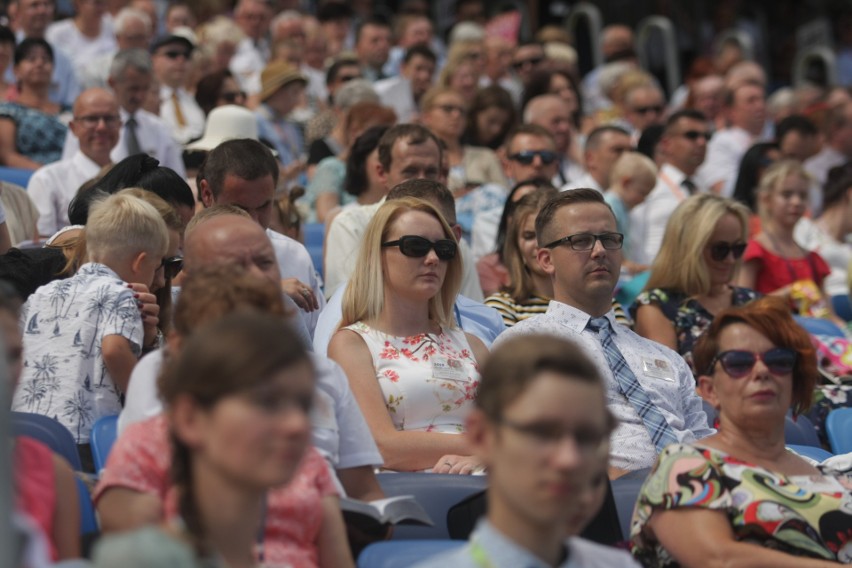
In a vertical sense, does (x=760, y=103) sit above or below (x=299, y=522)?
above

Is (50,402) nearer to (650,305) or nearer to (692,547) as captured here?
(692,547)

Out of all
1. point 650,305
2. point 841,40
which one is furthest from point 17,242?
point 841,40

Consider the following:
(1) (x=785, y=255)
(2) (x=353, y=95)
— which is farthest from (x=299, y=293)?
(2) (x=353, y=95)

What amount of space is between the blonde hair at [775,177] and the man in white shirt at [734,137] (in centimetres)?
259

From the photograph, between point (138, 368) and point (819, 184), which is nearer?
point (138, 368)

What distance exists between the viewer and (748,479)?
3.90 metres

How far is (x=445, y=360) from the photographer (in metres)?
4.94

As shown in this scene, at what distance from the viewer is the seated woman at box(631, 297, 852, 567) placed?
3.79 m

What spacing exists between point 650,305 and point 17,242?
9.31 ft

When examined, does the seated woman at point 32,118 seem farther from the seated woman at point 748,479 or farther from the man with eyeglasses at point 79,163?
the seated woman at point 748,479

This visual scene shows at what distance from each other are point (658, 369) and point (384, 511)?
1.80 meters

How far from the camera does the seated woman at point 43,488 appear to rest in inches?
117

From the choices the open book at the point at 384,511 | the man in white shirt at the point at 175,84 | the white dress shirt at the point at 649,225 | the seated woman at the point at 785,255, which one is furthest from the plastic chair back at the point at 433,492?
the man in white shirt at the point at 175,84

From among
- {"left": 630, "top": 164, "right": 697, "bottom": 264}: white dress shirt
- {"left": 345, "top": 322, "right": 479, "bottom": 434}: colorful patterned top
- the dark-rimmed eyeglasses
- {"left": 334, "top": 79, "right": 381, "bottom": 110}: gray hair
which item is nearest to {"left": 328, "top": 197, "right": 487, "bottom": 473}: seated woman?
{"left": 345, "top": 322, "right": 479, "bottom": 434}: colorful patterned top
